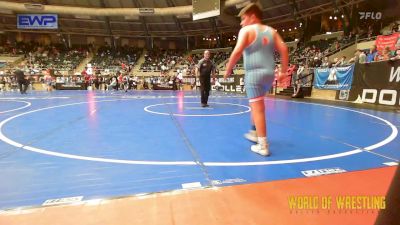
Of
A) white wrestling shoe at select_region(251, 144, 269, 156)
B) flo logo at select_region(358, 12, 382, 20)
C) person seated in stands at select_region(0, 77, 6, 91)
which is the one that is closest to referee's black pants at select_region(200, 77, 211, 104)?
white wrestling shoe at select_region(251, 144, 269, 156)

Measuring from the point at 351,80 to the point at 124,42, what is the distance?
3475 centimetres

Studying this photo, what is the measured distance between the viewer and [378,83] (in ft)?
29.8

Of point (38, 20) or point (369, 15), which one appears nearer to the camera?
point (369, 15)

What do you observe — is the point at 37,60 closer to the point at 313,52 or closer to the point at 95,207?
the point at 313,52

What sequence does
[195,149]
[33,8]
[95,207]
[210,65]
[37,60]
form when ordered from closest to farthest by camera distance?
1. [95,207]
2. [195,149]
3. [210,65]
4. [33,8]
5. [37,60]

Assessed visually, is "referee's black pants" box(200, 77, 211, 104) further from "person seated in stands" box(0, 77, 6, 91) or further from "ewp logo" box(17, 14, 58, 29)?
"ewp logo" box(17, 14, 58, 29)

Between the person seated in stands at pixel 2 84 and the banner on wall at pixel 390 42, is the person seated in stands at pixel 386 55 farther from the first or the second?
the person seated in stands at pixel 2 84

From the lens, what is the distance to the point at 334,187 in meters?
2.22

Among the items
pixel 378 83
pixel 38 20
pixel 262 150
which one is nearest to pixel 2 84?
pixel 38 20

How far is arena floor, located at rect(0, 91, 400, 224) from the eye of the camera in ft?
6.06

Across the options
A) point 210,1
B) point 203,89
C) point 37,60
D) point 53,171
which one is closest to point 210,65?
point 203,89

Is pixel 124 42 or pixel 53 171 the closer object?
pixel 53 171

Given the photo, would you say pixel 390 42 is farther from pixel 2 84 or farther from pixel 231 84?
pixel 2 84

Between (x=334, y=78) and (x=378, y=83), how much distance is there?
254 cm
